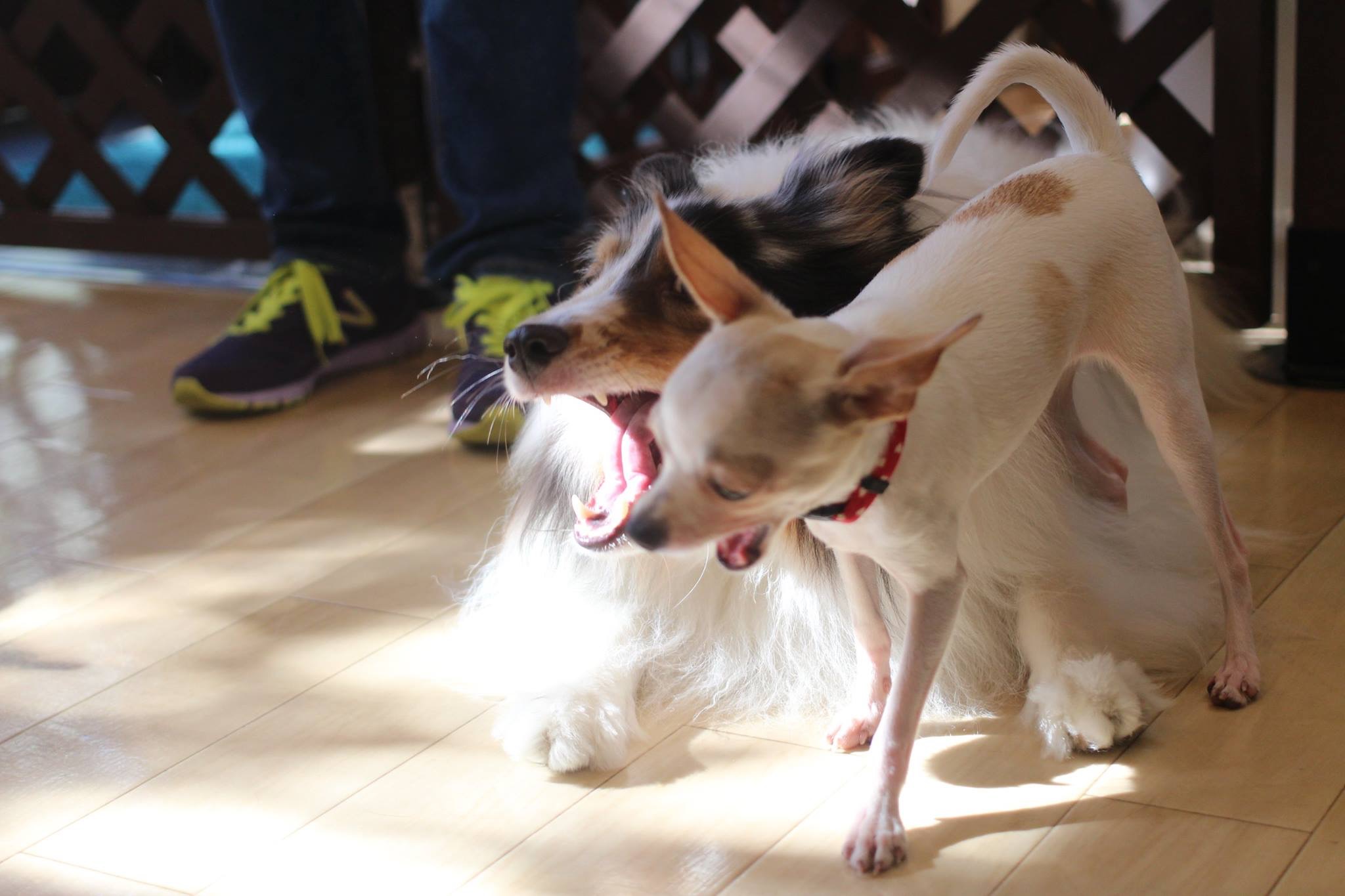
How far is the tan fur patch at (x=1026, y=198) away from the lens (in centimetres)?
121

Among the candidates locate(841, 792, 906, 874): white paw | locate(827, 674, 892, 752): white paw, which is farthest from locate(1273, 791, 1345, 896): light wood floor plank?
locate(827, 674, 892, 752): white paw

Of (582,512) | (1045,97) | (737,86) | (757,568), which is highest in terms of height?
(1045,97)

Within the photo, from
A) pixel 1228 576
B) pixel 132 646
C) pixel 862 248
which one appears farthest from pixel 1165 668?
pixel 132 646

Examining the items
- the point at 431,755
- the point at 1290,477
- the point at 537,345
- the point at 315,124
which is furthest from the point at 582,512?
the point at 315,124

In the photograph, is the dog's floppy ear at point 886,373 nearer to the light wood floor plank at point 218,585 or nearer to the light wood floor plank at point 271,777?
the light wood floor plank at point 271,777

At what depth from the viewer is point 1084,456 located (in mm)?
1604

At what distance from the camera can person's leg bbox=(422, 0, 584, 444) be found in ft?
7.27

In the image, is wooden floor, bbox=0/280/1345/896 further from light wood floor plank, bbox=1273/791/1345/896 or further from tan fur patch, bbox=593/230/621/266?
tan fur patch, bbox=593/230/621/266

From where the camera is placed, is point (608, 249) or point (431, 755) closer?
point (431, 755)

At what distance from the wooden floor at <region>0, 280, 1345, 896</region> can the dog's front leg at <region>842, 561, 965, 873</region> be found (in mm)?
25

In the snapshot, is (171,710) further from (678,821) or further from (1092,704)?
(1092,704)

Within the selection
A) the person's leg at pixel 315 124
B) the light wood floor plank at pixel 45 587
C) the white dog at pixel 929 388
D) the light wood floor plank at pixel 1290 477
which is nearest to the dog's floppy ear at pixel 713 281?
the white dog at pixel 929 388

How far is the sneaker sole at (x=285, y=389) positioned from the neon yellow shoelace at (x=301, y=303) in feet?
0.21

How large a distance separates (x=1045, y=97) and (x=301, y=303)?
1.66m
